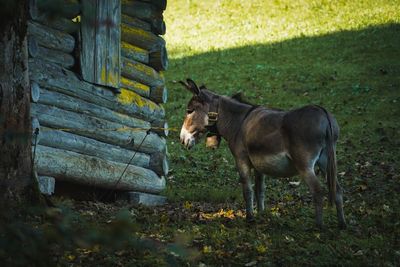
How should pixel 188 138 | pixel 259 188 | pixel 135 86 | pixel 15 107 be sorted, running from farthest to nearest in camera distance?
pixel 135 86
pixel 188 138
pixel 259 188
pixel 15 107

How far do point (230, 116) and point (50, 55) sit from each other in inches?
117

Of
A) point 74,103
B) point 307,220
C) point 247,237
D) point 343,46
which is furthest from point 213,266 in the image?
point 343,46

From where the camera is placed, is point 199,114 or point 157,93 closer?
point 199,114

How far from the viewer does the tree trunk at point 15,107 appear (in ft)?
22.7

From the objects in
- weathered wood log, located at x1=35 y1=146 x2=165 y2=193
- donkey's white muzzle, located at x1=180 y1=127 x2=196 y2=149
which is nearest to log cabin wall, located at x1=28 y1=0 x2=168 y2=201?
weathered wood log, located at x1=35 y1=146 x2=165 y2=193

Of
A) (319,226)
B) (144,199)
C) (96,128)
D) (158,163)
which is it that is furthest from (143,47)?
(319,226)

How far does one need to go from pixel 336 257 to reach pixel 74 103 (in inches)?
196

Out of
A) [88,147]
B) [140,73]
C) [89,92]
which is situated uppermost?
[140,73]

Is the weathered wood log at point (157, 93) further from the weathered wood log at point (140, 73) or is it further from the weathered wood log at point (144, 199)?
the weathered wood log at point (144, 199)

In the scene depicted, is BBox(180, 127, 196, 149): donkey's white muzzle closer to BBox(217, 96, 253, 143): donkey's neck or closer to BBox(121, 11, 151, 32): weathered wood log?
BBox(217, 96, 253, 143): donkey's neck

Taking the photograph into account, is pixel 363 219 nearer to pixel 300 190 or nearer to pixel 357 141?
pixel 300 190

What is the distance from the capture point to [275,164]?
909cm

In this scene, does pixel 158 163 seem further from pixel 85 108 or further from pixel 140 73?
pixel 85 108

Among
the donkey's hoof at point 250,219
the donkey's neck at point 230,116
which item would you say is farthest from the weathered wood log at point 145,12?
the donkey's hoof at point 250,219
